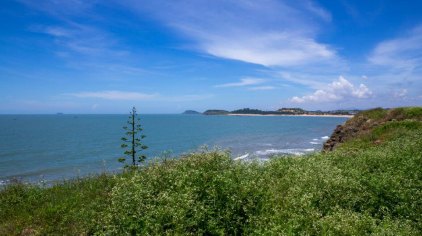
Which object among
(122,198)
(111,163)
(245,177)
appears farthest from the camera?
(111,163)

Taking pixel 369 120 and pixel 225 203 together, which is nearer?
pixel 225 203

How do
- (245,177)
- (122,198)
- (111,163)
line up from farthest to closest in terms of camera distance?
(111,163), (245,177), (122,198)

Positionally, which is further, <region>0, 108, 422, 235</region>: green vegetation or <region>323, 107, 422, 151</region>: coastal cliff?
<region>323, 107, 422, 151</region>: coastal cliff

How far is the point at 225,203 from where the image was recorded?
11445mm

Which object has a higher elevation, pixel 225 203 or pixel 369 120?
pixel 369 120

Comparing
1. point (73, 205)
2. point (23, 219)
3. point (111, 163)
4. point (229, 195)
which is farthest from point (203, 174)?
point (111, 163)

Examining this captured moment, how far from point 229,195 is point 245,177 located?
2.61 m

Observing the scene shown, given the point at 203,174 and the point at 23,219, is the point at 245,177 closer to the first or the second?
the point at 203,174

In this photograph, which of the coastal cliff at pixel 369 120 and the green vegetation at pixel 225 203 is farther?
the coastal cliff at pixel 369 120

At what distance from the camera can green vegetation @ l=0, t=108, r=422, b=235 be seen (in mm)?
9836

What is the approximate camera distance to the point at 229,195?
11.6m

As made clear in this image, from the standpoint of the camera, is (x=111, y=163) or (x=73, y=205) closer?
(x=73, y=205)

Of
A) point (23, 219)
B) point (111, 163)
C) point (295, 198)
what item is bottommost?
point (111, 163)

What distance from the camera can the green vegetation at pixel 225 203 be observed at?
984cm
